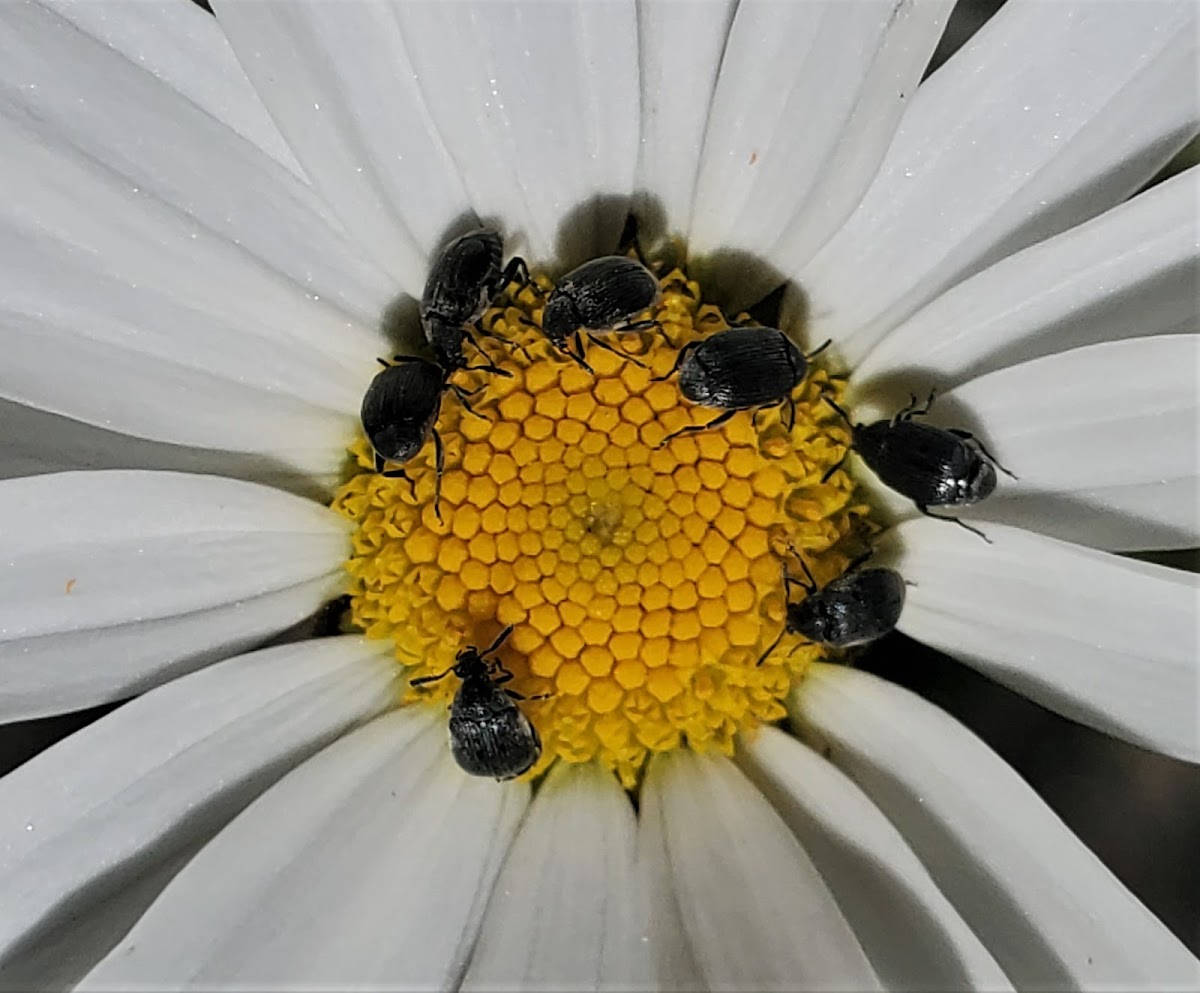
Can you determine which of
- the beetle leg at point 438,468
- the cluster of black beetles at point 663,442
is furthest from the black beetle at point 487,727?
the beetle leg at point 438,468

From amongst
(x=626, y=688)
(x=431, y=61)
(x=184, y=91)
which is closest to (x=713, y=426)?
(x=626, y=688)

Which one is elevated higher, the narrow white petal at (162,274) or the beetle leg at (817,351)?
the beetle leg at (817,351)

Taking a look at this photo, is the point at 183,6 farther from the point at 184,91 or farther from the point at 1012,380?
the point at 1012,380

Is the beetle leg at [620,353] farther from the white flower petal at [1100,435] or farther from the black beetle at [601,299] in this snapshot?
the white flower petal at [1100,435]

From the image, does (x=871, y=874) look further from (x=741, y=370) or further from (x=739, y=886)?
(x=741, y=370)

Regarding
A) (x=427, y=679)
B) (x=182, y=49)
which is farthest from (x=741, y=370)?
(x=182, y=49)

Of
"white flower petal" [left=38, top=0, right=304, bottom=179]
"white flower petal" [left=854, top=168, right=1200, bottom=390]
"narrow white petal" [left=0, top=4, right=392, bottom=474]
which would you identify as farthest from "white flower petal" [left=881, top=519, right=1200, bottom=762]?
"white flower petal" [left=38, top=0, right=304, bottom=179]
